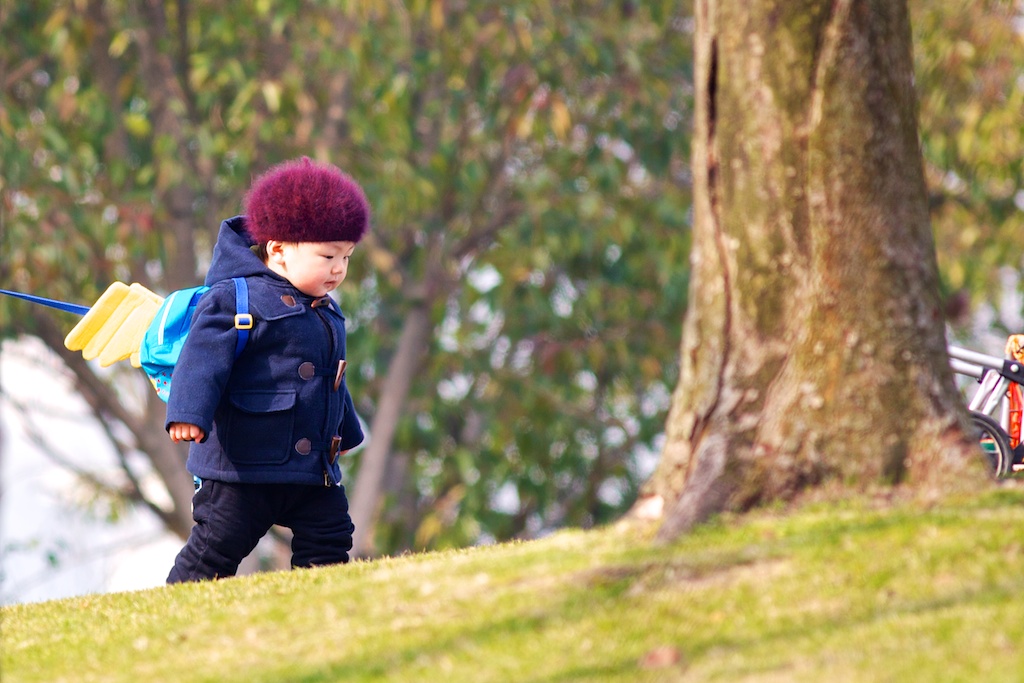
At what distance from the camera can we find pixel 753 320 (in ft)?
13.9

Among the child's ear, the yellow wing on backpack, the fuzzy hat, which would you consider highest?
the fuzzy hat

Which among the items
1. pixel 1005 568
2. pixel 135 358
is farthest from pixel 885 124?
pixel 135 358

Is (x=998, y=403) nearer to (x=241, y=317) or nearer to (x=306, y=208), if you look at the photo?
(x=306, y=208)

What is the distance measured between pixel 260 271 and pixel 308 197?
1.10 feet

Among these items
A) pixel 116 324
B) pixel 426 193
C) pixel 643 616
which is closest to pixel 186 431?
pixel 116 324

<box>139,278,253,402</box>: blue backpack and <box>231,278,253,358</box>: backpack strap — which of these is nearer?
<box>231,278,253,358</box>: backpack strap

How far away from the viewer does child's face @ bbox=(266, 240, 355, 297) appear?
17.0ft

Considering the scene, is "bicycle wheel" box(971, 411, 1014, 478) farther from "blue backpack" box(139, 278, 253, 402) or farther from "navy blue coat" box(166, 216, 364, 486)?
Result: "blue backpack" box(139, 278, 253, 402)

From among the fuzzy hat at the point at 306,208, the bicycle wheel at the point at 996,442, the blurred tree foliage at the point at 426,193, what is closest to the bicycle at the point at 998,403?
the bicycle wheel at the point at 996,442

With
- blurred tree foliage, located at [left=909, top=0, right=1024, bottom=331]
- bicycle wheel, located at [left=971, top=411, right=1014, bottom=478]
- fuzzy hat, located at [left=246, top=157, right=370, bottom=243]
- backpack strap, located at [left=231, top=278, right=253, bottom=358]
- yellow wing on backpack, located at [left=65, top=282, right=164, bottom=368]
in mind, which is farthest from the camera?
blurred tree foliage, located at [left=909, top=0, right=1024, bottom=331]

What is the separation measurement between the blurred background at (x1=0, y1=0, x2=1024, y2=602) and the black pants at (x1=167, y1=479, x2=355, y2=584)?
4946 millimetres

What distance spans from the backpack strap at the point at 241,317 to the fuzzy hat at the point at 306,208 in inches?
10.2

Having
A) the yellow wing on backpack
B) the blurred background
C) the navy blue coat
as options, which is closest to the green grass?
the navy blue coat

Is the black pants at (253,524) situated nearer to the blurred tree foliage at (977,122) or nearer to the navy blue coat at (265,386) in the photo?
the navy blue coat at (265,386)
